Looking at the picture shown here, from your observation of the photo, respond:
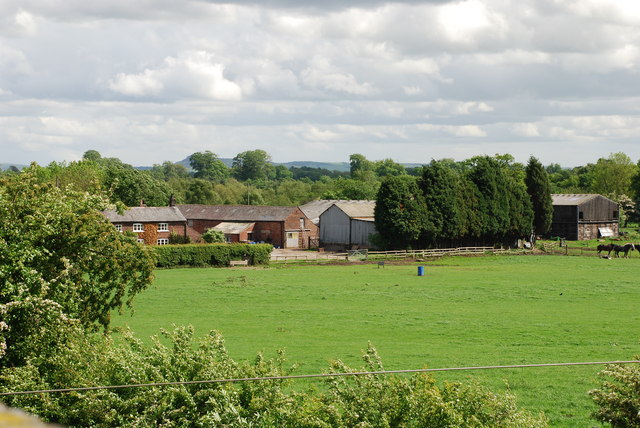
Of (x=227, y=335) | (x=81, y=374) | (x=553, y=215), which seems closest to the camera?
(x=81, y=374)

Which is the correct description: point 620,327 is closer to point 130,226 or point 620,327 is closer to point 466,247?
point 466,247

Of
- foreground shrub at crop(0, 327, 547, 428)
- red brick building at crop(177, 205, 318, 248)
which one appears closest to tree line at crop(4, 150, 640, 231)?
foreground shrub at crop(0, 327, 547, 428)

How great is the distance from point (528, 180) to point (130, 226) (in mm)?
54102

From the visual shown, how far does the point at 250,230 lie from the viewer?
318 feet

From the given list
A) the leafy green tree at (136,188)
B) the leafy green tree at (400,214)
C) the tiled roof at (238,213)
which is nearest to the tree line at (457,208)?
the leafy green tree at (400,214)

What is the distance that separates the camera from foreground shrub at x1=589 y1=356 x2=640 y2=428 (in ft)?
44.7

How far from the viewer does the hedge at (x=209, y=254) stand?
68000 mm

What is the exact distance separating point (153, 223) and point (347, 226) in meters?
25.5

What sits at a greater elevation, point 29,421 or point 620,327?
point 29,421

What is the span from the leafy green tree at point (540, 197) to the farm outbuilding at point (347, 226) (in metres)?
22.5

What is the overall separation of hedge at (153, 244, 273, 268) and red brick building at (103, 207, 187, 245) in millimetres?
16230

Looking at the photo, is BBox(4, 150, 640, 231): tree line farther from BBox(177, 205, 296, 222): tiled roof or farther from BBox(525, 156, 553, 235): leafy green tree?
BBox(177, 205, 296, 222): tiled roof

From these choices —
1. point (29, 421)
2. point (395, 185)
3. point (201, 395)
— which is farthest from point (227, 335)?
point (395, 185)

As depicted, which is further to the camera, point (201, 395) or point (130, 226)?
point (130, 226)
